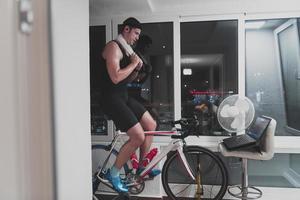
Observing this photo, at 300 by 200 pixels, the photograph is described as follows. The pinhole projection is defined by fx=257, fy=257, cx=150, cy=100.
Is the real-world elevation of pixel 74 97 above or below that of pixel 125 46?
below

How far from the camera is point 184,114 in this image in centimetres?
290

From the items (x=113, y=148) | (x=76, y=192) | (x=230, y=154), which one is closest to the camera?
(x=76, y=192)

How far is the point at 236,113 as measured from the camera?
2488 millimetres

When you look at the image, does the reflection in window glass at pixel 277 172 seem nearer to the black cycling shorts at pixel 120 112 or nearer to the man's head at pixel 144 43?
the black cycling shorts at pixel 120 112

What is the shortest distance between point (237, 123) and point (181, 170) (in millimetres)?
778

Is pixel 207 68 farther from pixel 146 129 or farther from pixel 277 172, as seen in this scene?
pixel 277 172

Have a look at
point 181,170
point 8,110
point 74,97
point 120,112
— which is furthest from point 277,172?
point 8,110

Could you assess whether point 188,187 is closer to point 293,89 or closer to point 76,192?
point 293,89

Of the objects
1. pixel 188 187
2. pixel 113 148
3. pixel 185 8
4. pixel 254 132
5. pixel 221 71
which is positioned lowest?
pixel 188 187

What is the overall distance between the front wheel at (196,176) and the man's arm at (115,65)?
943mm

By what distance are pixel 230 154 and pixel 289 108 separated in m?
0.99

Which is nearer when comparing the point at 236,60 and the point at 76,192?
the point at 76,192

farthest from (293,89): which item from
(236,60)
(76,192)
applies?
(76,192)

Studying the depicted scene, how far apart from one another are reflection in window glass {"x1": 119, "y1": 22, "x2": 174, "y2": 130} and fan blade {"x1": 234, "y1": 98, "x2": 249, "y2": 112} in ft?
2.38
